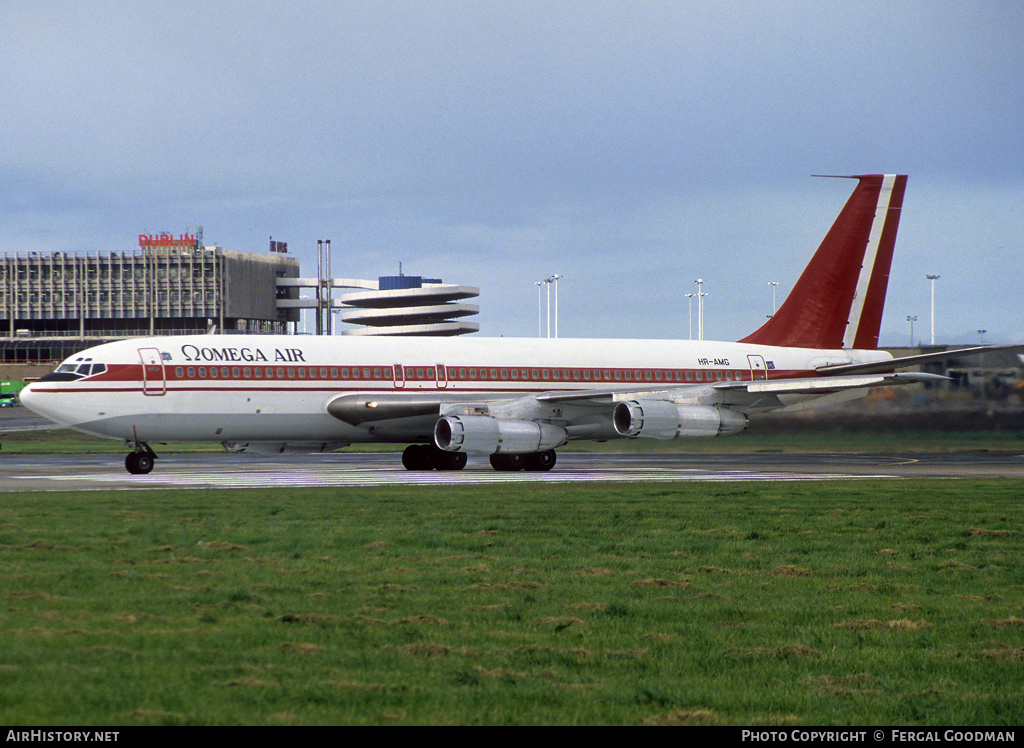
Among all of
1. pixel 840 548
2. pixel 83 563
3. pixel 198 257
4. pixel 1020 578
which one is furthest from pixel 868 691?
pixel 198 257

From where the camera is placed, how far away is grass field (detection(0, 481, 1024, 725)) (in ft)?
25.0

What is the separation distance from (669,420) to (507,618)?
26.1 metres

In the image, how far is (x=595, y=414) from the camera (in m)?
37.8

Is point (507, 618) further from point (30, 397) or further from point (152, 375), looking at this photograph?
point (30, 397)

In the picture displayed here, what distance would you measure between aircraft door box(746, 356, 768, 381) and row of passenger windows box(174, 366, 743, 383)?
0.62 m

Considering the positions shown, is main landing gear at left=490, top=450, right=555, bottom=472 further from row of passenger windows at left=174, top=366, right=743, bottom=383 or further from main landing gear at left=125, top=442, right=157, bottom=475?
main landing gear at left=125, top=442, right=157, bottom=475

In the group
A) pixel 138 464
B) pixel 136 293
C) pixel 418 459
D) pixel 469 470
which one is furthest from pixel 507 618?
pixel 136 293

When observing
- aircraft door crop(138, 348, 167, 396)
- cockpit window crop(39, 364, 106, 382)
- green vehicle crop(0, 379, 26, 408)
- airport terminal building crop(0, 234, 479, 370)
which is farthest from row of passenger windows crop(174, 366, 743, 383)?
airport terminal building crop(0, 234, 479, 370)

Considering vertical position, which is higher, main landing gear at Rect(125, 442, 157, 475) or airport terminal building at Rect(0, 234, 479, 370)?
airport terminal building at Rect(0, 234, 479, 370)

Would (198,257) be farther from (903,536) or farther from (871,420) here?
(903,536)

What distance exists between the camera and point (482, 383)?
38438mm

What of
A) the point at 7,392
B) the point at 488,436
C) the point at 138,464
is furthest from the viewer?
the point at 7,392

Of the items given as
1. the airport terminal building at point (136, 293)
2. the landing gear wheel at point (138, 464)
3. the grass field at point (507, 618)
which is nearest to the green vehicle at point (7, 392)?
the airport terminal building at point (136, 293)

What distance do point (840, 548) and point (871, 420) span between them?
→ 28.4 m
